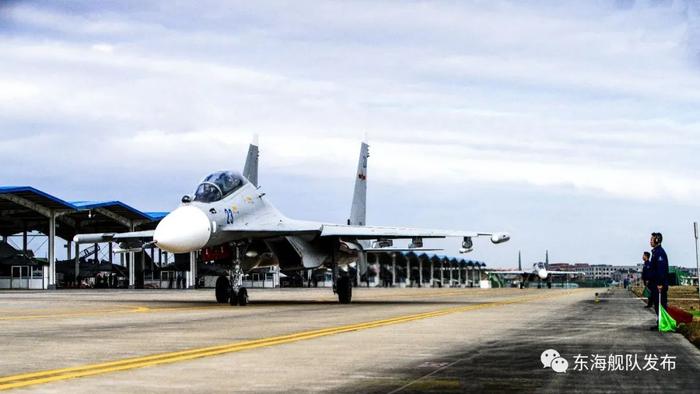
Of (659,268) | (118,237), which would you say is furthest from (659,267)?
(118,237)

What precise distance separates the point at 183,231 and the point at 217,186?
279 centimetres

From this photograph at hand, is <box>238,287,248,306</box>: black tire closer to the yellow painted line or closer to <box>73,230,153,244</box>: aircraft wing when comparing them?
<box>73,230,153,244</box>: aircraft wing

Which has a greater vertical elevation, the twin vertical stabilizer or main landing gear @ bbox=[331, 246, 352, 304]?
the twin vertical stabilizer

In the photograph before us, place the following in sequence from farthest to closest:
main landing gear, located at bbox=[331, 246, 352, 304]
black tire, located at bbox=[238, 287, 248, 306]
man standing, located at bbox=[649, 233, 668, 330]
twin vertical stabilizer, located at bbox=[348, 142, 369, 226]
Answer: twin vertical stabilizer, located at bbox=[348, 142, 369, 226]
main landing gear, located at bbox=[331, 246, 352, 304]
black tire, located at bbox=[238, 287, 248, 306]
man standing, located at bbox=[649, 233, 668, 330]

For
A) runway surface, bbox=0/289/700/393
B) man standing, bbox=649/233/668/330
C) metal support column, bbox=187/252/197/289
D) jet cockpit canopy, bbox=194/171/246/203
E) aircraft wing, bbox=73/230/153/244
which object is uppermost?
jet cockpit canopy, bbox=194/171/246/203

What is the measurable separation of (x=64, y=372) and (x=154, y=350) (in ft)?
8.45

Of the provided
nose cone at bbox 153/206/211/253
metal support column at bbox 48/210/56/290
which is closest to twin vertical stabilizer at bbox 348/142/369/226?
nose cone at bbox 153/206/211/253

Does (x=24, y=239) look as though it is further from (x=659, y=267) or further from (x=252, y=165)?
(x=659, y=267)

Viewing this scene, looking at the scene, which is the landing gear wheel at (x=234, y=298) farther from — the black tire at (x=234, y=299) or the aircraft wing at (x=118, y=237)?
the aircraft wing at (x=118, y=237)

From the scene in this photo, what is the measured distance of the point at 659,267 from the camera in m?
17.4

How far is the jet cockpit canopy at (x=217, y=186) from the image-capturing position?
26938 mm

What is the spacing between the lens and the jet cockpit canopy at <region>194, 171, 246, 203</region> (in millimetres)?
26938

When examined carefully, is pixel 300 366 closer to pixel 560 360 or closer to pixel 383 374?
pixel 383 374

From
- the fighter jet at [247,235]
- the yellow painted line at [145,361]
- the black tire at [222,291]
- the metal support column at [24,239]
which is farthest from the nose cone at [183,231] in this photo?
the metal support column at [24,239]
